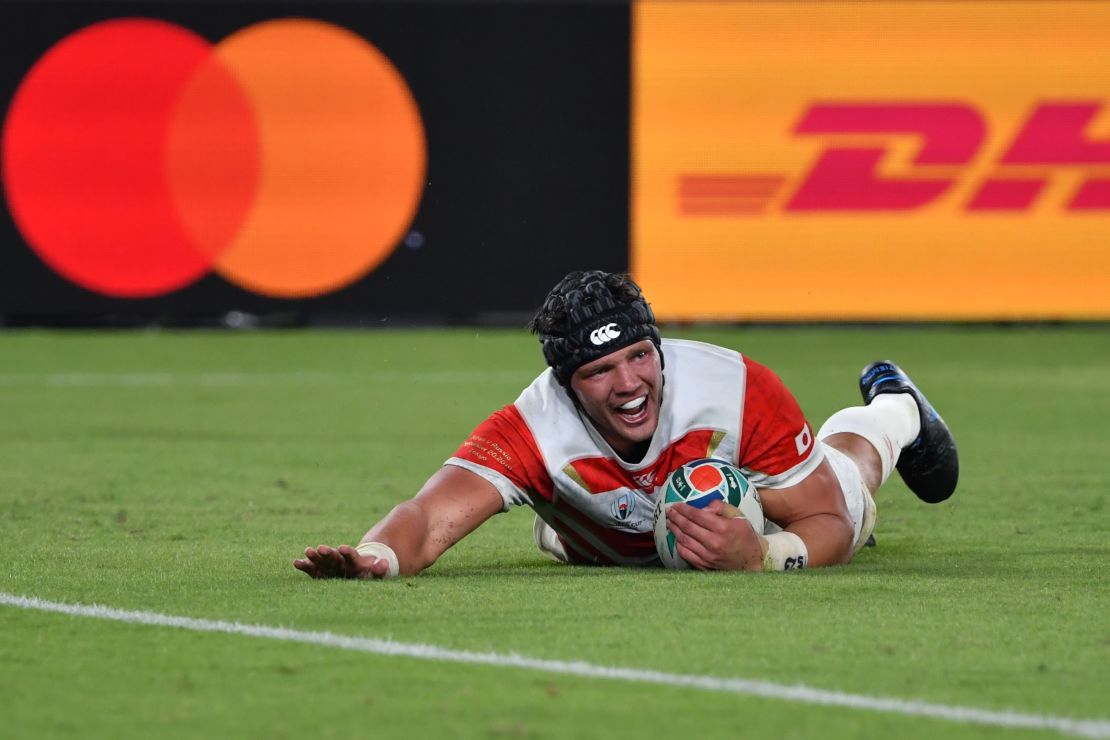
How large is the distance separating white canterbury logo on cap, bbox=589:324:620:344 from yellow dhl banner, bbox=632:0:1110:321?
Answer: 13035 millimetres

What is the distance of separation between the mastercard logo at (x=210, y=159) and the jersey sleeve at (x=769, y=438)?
Result: 1313cm

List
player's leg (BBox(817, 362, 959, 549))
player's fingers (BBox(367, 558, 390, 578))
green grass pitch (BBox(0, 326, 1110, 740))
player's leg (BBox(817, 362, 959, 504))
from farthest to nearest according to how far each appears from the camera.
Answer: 1. player's leg (BBox(817, 362, 959, 504))
2. player's leg (BBox(817, 362, 959, 549))
3. player's fingers (BBox(367, 558, 390, 578))
4. green grass pitch (BBox(0, 326, 1110, 740))

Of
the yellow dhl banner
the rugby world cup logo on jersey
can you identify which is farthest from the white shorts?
the rugby world cup logo on jersey

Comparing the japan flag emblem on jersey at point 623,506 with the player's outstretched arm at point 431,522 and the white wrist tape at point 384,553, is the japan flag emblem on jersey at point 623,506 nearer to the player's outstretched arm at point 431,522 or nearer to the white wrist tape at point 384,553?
the player's outstretched arm at point 431,522

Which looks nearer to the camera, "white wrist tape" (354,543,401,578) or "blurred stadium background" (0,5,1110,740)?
"white wrist tape" (354,543,401,578)

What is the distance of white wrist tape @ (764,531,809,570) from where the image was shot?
A: 6.15 metres

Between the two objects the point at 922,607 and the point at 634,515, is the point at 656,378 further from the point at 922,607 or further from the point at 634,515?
the point at 922,607

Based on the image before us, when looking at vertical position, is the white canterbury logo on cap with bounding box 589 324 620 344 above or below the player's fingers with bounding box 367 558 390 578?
above

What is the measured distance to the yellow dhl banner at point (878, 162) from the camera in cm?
1895

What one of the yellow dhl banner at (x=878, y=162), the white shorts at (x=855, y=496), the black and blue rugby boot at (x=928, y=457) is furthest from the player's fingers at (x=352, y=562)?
the yellow dhl banner at (x=878, y=162)

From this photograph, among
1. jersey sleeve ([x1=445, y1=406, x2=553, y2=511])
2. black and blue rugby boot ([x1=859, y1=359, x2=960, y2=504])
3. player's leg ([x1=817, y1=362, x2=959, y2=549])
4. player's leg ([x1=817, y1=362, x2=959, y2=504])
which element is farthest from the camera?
black and blue rugby boot ([x1=859, y1=359, x2=960, y2=504])

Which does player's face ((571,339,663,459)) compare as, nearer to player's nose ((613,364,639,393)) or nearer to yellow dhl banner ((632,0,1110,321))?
player's nose ((613,364,639,393))

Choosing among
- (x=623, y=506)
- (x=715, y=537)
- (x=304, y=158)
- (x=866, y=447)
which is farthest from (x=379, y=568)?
(x=304, y=158)

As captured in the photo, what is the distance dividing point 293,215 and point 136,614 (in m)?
13.8
